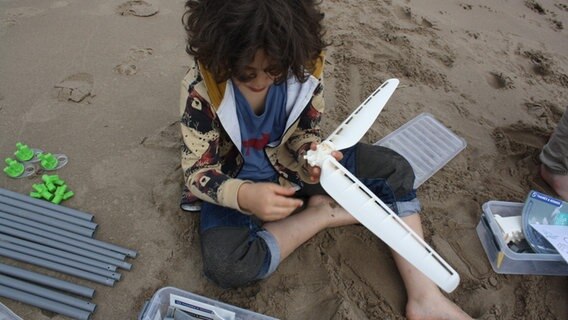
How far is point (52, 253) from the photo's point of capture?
1.29m

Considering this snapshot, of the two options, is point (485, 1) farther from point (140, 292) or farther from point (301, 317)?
point (140, 292)

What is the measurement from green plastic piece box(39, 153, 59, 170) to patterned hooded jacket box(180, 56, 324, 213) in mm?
541

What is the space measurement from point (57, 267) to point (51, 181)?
0.34m

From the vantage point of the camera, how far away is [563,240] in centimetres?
135

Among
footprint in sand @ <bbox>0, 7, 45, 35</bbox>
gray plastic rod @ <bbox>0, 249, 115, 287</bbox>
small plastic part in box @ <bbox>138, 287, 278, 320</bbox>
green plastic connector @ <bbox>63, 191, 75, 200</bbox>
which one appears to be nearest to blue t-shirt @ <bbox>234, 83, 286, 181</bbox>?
small plastic part in box @ <bbox>138, 287, 278, 320</bbox>

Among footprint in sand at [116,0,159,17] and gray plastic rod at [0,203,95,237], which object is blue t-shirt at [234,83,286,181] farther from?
footprint in sand at [116,0,159,17]

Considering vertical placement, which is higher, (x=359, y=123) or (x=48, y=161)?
(x=359, y=123)

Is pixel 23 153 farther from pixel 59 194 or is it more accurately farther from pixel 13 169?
pixel 59 194

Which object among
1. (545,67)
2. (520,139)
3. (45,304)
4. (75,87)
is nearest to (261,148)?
(45,304)

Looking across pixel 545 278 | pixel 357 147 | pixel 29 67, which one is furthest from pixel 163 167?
pixel 545 278

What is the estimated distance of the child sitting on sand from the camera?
0.94 metres

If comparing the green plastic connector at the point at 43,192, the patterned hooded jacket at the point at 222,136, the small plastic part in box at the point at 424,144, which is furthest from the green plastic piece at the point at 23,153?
the small plastic part in box at the point at 424,144

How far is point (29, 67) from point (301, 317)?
162cm

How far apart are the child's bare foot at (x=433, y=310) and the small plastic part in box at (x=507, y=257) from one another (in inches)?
10.0
